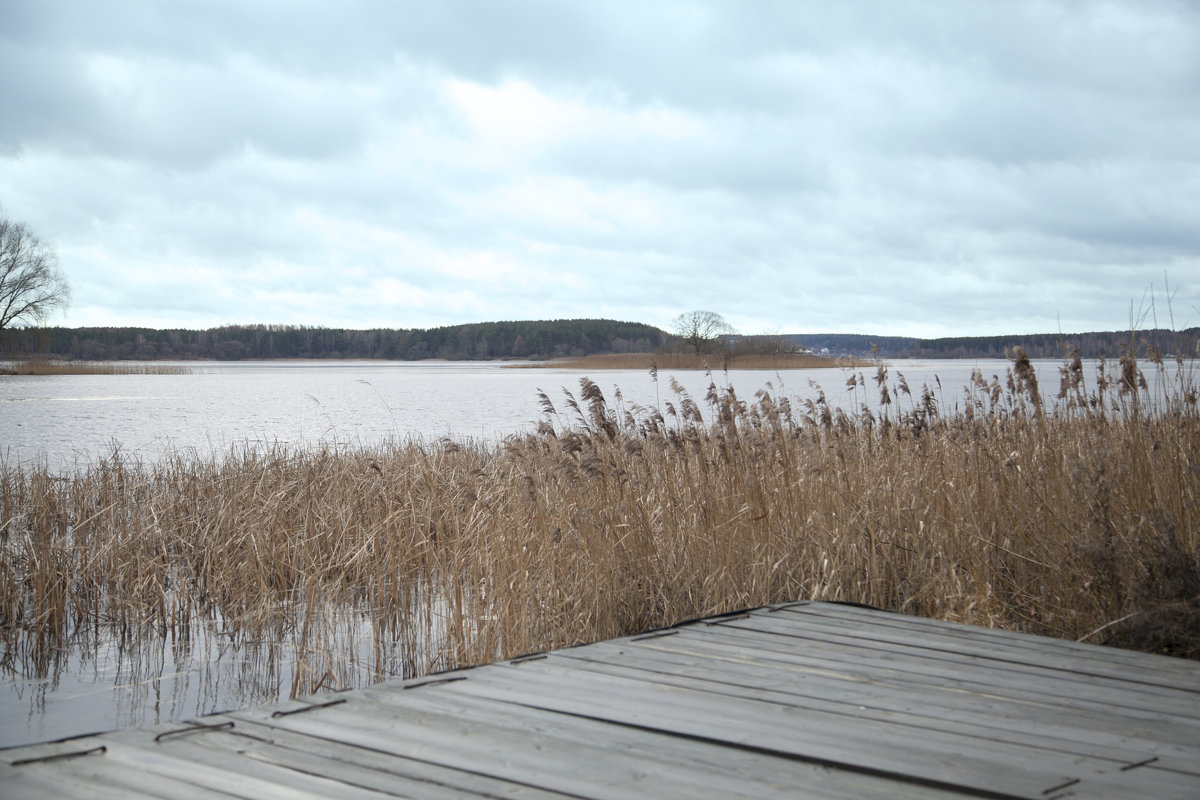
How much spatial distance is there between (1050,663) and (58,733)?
448 centimetres

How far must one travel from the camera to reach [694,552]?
5281 millimetres

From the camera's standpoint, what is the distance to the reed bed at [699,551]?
4547 millimetres

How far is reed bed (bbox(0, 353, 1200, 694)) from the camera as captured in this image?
4547 millimetres

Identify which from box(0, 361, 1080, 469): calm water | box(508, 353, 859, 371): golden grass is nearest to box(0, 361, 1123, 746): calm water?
box(0, 361, 1080, 469): calm water

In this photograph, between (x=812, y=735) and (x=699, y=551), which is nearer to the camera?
(x=812, y=735)

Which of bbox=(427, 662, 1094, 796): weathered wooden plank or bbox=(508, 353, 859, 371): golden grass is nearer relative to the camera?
bbox=(427, 662, 1094, 796): weathered wooden plank

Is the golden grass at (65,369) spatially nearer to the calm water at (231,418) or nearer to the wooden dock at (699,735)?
the calm water at (231,418)

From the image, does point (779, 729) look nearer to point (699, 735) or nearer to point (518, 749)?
point (699, 735)

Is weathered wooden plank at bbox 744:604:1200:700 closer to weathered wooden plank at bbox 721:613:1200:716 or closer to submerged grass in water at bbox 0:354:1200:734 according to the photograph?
weathered wooden plank at bbox 721:613:1200:716

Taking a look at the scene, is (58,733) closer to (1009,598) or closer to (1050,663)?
(1050,663)

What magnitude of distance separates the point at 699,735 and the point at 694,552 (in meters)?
3.15

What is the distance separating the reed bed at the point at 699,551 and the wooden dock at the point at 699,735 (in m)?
1.51

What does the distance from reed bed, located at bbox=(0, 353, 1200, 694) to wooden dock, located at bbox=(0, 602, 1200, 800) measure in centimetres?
151

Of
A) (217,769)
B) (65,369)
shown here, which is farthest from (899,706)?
(65,369)
